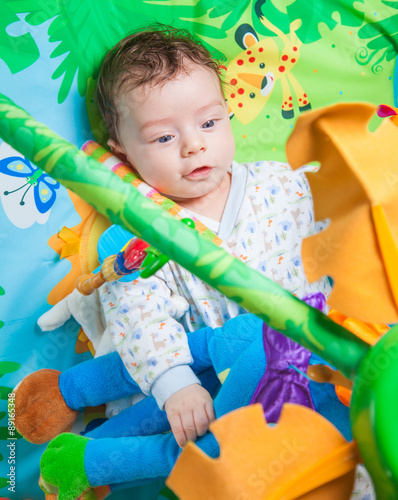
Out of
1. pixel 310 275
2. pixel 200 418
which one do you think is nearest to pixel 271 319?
pixel 310 275

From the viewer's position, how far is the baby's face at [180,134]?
32.8 inches

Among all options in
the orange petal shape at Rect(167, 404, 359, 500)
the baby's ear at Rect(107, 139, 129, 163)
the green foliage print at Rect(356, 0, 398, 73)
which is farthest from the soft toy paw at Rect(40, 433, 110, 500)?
the green foliage print at Rect(356, 0, 398, 73)

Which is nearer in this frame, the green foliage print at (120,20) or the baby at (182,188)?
the baby at (182,188)

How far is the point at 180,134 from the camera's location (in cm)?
84

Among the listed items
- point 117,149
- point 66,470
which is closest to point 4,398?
point 66,470

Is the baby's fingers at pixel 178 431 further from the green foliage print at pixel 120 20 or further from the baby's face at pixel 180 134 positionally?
the green foliage print at pixel 120 20

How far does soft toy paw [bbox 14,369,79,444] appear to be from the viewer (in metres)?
0.78

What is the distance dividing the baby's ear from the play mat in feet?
0.14

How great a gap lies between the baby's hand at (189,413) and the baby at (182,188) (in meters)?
0.03

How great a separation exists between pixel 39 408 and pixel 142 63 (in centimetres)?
54

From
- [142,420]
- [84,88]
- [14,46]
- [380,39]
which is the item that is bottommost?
[142,420]

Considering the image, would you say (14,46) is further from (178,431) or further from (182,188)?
(178,431)

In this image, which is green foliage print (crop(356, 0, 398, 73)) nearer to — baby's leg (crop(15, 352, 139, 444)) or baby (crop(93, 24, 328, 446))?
baby (crop(93, 24, 328, 446))

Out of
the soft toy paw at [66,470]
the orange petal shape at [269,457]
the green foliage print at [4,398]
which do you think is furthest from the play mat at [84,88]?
the orange petal shape at [269,457]
